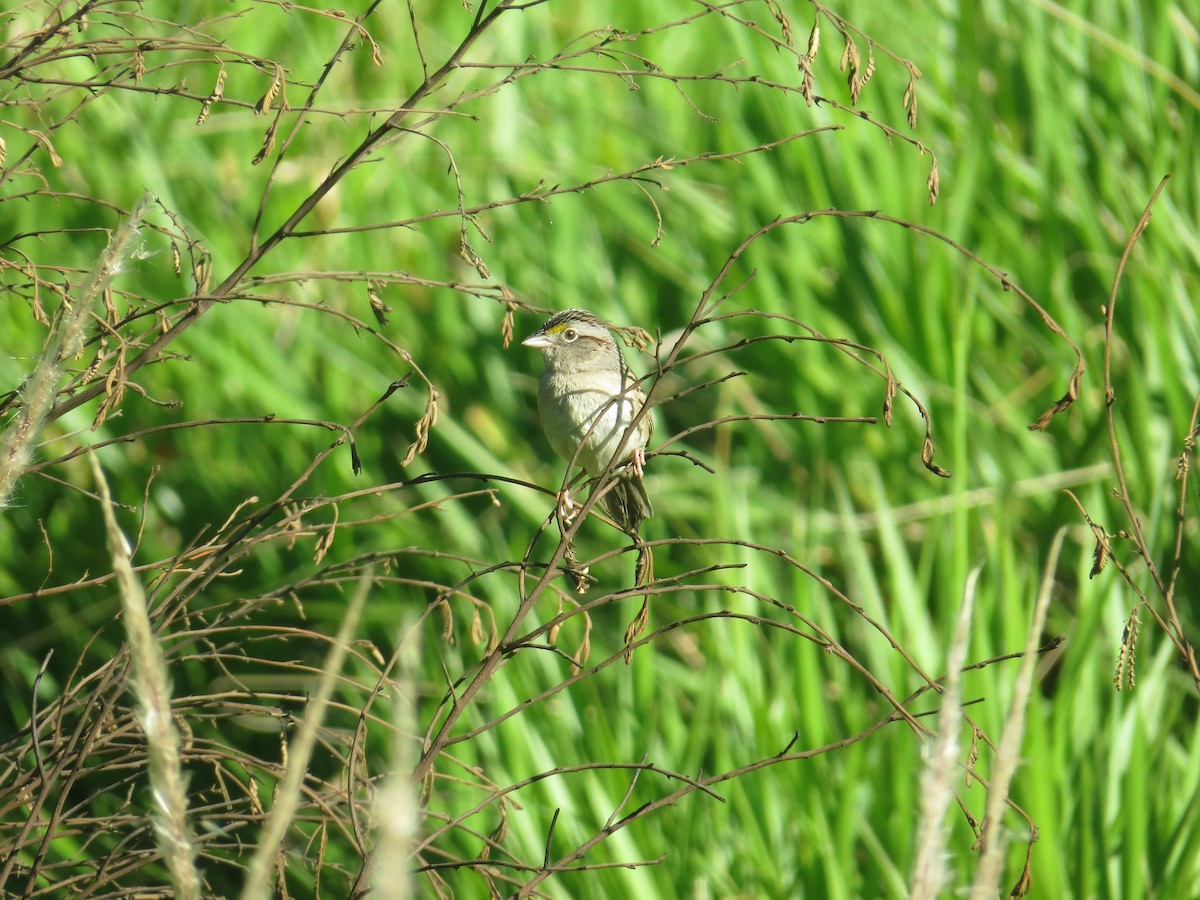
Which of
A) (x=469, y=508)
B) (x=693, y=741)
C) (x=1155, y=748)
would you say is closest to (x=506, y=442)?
(x=469, y=508)

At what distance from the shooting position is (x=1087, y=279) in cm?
484

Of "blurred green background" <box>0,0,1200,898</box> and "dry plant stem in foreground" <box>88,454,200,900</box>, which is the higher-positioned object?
"dry plant stem in foreground" <box>88,454,200,900</box>

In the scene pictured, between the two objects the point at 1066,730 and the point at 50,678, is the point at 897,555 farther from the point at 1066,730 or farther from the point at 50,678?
the point at 50,678

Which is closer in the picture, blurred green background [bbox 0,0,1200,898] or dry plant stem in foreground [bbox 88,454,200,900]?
dry plant stem in foreground [bbox 88,454,200,900]

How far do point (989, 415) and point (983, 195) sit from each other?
0.81 meters

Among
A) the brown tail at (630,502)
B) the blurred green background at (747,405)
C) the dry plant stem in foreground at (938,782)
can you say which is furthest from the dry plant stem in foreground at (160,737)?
the brown tail at (630,502)

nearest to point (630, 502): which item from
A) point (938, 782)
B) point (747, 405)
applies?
point (747, 405)

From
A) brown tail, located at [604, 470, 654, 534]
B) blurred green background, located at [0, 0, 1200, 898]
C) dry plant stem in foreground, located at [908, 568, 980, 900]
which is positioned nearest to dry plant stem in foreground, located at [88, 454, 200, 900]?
dry plant stem in foreground, located at [908, 568, 980, 900]

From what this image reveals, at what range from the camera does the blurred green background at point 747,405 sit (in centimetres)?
358

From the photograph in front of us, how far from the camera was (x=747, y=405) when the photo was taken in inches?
188

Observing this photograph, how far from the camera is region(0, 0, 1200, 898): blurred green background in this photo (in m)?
3.58

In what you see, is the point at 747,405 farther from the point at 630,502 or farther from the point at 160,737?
the point at 160,737

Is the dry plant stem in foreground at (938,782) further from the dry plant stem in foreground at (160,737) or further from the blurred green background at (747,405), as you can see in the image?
the blurred green background at (747,405)

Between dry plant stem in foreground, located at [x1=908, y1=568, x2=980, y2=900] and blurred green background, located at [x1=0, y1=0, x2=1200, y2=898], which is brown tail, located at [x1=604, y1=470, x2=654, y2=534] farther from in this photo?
dry plant stem in foreground, located at [x1=908, y1=568, x2=980, y2=900]
